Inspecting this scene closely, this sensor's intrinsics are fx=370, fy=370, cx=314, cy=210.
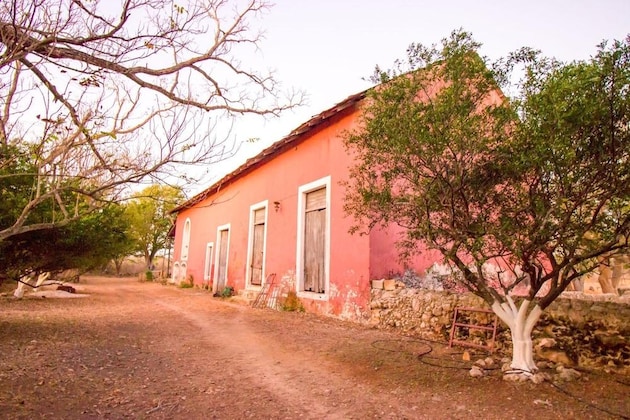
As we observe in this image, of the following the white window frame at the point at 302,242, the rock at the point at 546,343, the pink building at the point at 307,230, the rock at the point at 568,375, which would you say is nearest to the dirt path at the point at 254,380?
the rock at the point at 568,375

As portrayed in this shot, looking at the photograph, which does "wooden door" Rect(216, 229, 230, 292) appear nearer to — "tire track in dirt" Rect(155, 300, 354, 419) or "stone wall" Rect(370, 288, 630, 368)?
"tire track in dirt" Rect(155, 300, 354, 419)

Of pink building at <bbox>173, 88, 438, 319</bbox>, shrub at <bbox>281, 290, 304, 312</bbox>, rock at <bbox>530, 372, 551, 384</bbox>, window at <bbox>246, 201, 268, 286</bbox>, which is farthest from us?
window at <bbox>246, 201, 268, 286</bbox>

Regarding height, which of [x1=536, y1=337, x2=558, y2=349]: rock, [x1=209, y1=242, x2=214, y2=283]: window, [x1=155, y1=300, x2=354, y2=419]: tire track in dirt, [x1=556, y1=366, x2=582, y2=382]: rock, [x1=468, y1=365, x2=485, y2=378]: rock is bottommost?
[x1=155, y1=300, x2=354, y2=419]: tire track in dirt

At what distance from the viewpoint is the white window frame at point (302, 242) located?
28.0 ft

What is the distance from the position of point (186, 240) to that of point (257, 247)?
10.3 m

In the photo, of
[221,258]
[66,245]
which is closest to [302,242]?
[66,245]

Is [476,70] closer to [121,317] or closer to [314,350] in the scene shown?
[314,350]

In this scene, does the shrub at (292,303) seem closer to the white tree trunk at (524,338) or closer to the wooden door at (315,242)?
the wooden door at (315,242)

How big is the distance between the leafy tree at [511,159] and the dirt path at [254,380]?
29.8 inches

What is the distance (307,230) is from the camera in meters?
9.76

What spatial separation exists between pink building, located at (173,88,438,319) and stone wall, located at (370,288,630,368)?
166 cm

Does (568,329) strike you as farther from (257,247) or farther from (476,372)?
(257,247)

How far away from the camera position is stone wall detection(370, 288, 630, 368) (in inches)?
163

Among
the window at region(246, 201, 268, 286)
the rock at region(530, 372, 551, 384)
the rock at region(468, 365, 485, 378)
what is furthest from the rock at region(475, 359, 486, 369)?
the window at region(246, 201, 268, 286)
